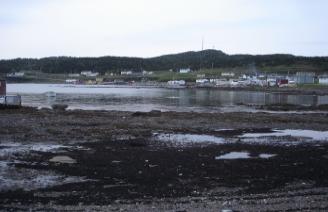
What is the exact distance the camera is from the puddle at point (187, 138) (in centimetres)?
2653

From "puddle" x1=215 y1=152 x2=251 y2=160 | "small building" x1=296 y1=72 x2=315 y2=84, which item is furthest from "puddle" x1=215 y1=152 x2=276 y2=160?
"small building" x1=296 y1=72 x2=315 y2=84

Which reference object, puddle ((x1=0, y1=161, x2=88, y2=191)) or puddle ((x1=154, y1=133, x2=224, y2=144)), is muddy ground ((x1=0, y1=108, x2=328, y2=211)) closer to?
puddle ((x1=0, y1=161, x2=88, y2=191))

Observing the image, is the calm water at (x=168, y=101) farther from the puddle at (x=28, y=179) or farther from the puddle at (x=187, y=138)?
the puddle at (x=28, y=179)

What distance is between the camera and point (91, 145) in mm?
23922

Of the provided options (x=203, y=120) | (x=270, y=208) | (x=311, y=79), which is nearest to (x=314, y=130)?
(x=203, y=120)

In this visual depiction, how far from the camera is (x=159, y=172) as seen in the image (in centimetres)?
1725

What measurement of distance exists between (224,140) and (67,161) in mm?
10894

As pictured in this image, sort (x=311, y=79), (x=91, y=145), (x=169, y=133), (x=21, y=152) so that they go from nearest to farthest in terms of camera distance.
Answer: (x=21, y=152)
(x=91, y=145)
(x=169, y=133)
(x=311, y=79)

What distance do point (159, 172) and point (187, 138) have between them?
420 inches

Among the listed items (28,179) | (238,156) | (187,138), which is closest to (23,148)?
(28,179)

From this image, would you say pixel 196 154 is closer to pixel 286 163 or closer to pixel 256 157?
pixel 256 157

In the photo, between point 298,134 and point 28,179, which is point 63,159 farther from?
point 298,134

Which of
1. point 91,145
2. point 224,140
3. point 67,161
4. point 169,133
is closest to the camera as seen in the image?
point 67,161

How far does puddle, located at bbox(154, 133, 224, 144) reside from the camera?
26531 mm
